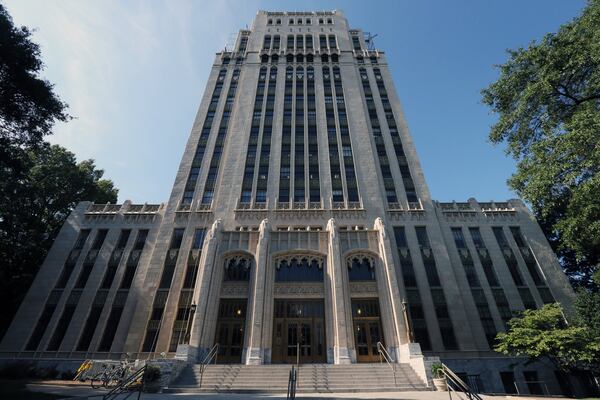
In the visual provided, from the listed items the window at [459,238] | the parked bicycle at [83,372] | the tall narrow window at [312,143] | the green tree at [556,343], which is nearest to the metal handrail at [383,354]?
the green tree at [556,343]

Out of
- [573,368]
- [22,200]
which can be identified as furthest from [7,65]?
[573,368]

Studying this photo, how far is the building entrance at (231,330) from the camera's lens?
23234mm

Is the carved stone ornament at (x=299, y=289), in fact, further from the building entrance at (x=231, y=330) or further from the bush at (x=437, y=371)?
the bush at (x=437, y=371)

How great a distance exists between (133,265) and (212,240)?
32.0ft

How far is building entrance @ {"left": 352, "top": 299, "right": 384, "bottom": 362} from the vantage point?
75.8ft

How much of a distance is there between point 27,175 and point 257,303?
2433 centimetres

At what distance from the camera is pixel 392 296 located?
23.6 meters

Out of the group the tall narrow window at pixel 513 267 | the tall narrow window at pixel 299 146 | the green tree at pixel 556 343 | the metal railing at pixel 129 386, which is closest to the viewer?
the metal railing at pixel 129 386

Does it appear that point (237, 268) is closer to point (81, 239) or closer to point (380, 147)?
point (81, 239)

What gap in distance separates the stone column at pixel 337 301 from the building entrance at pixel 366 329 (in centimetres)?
195

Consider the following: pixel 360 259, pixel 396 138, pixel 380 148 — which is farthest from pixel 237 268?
pixel 396 138

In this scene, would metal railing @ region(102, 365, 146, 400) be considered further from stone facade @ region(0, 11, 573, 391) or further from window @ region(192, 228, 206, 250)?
window @ region(192, 228, 206, 250)

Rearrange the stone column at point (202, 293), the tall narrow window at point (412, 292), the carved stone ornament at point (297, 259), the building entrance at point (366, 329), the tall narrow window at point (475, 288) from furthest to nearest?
the carved stone ornament at point (297, 259), the tall narrow window at point (475, 288), the tall narrow window at point (412, 292), the building entrance at point (366, 329), the stone column at point (202, 293)

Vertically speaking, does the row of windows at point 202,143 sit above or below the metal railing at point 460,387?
above
